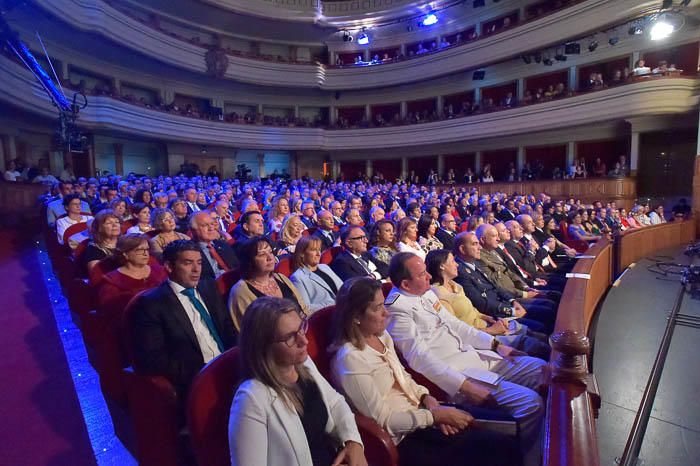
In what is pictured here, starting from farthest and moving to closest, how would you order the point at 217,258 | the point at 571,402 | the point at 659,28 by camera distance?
1. the point at 659,28
2. the point at 217,258
3. the point at 571,402

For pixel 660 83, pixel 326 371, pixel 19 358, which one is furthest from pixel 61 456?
pixel 660 83

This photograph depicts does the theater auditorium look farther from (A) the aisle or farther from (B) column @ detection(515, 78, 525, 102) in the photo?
(B) column @ detection(515, 78, 525, 102)

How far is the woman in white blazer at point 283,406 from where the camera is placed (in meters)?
0.99

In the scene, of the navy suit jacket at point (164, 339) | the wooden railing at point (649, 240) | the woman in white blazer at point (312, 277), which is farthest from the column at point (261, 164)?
the navy suit jacket at point (164, 339)

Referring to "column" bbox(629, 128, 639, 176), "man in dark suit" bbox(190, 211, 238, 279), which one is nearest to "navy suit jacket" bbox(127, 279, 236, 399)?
"man in dark suit" bbox(190, 211, 238, 279)

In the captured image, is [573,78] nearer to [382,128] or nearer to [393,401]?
[382,128]

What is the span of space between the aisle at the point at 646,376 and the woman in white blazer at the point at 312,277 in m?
1.40

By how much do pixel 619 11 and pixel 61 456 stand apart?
519 inches

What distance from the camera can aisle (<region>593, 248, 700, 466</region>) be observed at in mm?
1851

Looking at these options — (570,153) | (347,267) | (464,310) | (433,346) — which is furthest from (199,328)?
(570,153)

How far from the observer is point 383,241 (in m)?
2.93

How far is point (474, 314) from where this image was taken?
2320 mm

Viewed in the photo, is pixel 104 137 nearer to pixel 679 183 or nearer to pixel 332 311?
pixel 332 311

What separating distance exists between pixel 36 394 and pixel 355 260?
170cm
